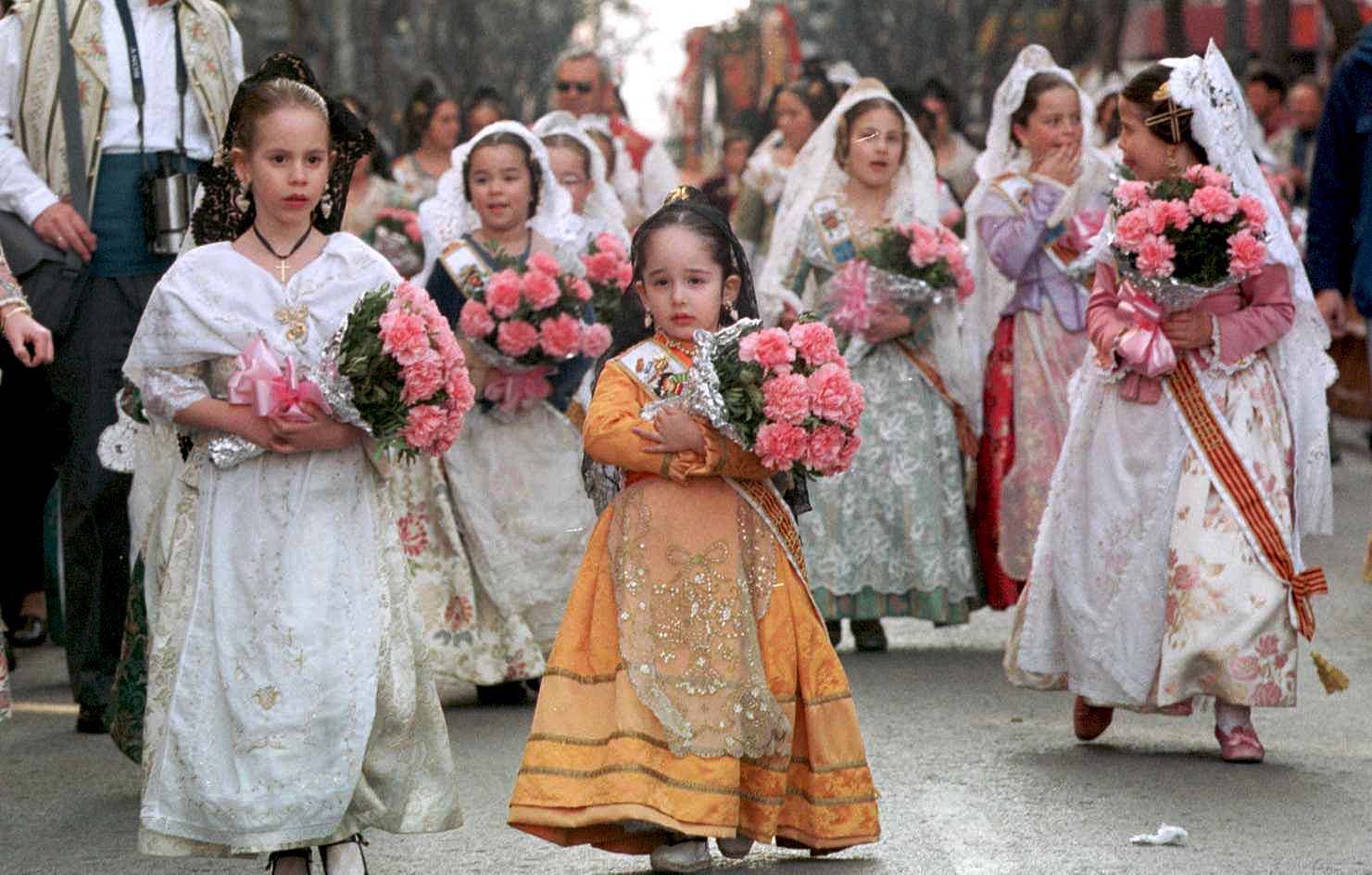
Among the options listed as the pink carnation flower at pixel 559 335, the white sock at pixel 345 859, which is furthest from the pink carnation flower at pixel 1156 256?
the white sock at pixel 345 859

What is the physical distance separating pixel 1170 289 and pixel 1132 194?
0.31 m

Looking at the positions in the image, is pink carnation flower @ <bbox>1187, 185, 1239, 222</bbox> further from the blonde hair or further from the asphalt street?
the blonde hair

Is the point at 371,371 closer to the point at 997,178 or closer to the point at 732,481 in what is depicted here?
the point at 732,481

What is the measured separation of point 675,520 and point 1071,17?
1144 inches

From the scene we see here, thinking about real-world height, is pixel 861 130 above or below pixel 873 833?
above

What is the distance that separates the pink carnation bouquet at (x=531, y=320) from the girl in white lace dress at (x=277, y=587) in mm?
2656

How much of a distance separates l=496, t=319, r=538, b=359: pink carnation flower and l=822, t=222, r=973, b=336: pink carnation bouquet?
1.62m

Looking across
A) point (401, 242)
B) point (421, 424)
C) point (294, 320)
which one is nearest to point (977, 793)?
point (421, 424)

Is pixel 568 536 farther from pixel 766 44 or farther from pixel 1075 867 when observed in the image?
pixel 766 44

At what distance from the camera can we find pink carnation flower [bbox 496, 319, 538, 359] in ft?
28.8

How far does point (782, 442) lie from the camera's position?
584cm

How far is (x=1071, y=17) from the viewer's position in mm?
34125

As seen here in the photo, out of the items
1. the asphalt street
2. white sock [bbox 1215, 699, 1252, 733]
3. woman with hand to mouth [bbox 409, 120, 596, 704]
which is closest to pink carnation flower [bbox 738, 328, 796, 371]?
the asphalt street

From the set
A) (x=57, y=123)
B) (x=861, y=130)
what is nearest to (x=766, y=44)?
(x=861, y=130)
